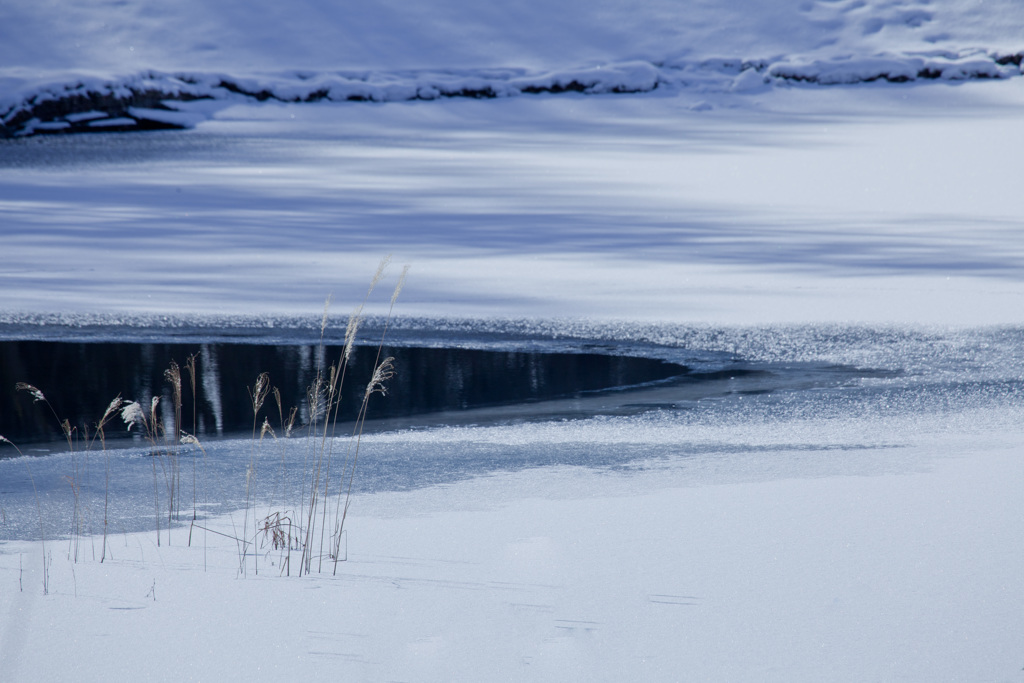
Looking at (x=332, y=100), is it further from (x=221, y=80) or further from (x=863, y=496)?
(x=863, y=496)

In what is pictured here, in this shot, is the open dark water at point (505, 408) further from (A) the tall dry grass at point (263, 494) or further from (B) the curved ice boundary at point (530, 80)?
(B) the curved ice boundary at point (530, 80)

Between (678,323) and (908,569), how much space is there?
170 inches

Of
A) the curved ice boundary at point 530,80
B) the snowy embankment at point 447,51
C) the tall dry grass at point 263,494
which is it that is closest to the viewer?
the tall dry grass at point 263,494

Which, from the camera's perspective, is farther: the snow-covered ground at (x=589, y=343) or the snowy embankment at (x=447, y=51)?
the snowy embankment at (x=447, y=51)

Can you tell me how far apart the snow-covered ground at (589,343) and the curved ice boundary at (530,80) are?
1.13 feet

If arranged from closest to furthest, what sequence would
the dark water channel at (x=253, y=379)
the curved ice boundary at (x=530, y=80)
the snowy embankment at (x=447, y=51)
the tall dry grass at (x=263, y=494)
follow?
the tall dry grass at (x=263, y=494) → the dark water channel at (x=253, y=379) → the curved ice boundary at (x=530, y=80) → the snowy embankment at (x=447, y=51)

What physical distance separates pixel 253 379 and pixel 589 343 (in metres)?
2.01

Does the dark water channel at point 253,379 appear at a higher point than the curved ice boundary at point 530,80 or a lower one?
lower

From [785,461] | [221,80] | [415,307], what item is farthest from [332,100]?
[785,461]

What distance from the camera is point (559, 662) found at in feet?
7.28

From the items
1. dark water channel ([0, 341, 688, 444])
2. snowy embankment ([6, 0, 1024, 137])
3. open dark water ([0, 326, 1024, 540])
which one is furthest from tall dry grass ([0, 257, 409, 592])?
snowy embankment ([6, 0, 1024, 137])

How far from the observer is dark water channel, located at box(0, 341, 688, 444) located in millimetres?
4844

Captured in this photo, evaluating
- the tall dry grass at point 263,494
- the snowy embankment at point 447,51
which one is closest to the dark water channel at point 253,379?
the tall dry grass at point 263,494

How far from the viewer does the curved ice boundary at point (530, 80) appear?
77.4 feet
